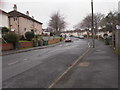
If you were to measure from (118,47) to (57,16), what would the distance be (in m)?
60.3

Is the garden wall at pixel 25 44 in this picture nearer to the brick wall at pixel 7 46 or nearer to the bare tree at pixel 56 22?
the brick wall at pixel 7 46

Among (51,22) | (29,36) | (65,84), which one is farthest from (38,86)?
(51,22)

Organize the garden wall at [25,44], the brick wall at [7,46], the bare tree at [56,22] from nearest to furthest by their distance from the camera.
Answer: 1. the brick wall at [7,46]
2. the garden wall at [25,44]
3. the bare tree at [56,22]

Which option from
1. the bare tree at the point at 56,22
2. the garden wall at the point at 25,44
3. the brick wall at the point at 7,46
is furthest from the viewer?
the bare tree at the point at 56,22

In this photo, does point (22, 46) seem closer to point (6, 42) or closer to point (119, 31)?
point (6, 42)

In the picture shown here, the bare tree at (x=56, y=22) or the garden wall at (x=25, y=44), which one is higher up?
the bare tree at (x=56, y=22)

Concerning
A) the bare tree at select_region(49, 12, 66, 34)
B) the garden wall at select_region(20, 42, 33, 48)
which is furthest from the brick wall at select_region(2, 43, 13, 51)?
the bare tree at select_region(49, 12, 66, 34)

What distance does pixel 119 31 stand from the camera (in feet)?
39.4

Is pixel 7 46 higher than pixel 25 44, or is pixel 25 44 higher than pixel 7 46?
pixel 25 44

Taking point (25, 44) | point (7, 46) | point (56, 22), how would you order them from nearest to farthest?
point (7, 46) → point (25, 44) → point (56, 22)

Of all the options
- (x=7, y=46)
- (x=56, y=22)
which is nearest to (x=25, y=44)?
(x=7, y=46)

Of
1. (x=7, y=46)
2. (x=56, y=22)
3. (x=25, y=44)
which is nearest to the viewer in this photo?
(x=7, y=46)

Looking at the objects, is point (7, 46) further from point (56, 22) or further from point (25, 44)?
point (56, 22)

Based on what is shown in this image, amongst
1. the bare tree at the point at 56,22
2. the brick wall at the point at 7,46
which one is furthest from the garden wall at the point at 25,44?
the bare tree at the point at 56,22
